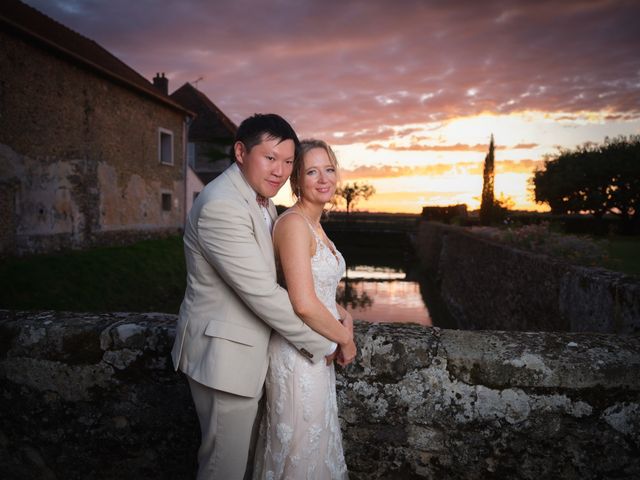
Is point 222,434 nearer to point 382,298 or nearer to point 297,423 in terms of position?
point 297,423

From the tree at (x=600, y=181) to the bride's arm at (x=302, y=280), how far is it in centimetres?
3752

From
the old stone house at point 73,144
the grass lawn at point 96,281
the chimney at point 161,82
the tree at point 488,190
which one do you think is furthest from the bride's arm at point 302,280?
the tree at point 488,190

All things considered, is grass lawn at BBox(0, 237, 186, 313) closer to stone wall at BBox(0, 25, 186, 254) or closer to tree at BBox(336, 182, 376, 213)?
stone wall at BBox(0, 25, 186, 254)

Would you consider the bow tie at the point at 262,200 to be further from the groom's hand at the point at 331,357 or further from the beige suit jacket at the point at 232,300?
the groom's hand at the point at 331,357

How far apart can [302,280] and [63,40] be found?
17.3 m

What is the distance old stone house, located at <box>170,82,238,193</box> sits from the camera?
1120 inches

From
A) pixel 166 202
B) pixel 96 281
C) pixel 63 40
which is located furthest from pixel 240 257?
pixel 166 202

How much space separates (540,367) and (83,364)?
6.96 feet

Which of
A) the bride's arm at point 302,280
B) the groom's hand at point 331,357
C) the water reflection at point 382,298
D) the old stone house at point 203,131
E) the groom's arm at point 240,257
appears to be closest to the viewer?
the groom's arm at point 240,257

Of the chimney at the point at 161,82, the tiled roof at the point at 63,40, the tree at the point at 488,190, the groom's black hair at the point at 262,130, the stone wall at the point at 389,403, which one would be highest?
the chimney at the point at 161,82

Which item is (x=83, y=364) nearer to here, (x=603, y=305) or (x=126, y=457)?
(x=126, y=457)

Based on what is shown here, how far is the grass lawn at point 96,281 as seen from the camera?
8.95m

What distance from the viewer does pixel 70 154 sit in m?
14.0

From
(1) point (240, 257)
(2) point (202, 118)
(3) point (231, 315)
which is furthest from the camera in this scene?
(2) point (202, 118)
